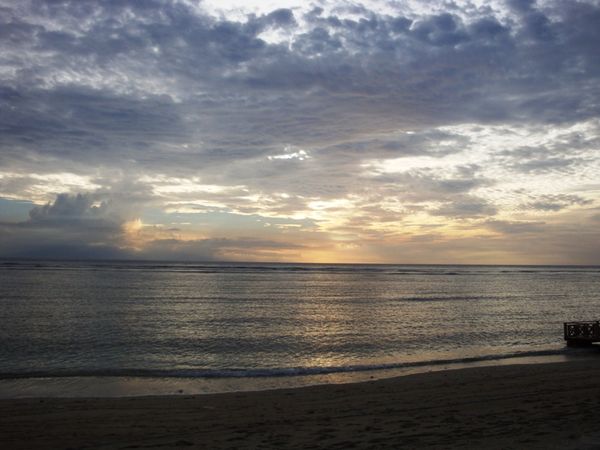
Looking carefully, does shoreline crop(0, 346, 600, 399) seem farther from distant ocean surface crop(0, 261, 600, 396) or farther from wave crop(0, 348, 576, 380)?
distant ocean surface crop(0, 261, 600, 396)

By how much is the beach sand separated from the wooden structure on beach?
44.5 ft

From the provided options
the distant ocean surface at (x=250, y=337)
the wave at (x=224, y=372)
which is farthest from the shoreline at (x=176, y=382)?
the distant ocean surface at (x=250, y=337)

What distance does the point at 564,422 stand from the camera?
12156mm

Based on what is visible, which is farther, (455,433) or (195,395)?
(195,395)

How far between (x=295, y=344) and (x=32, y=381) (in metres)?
15.3

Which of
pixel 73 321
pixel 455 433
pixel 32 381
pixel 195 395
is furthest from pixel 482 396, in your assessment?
pixel 73 321

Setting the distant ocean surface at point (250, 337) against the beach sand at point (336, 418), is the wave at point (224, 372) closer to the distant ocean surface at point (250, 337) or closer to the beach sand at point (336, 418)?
the distant ocean surface at point (250, 337)

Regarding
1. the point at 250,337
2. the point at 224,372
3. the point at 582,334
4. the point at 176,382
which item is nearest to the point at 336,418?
the point at 176,382

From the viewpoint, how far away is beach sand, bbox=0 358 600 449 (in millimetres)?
11026

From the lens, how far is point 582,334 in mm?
30266

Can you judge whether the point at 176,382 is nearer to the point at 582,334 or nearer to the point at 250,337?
the point at 250,337

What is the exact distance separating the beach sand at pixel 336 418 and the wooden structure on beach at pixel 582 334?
1356 centimetres

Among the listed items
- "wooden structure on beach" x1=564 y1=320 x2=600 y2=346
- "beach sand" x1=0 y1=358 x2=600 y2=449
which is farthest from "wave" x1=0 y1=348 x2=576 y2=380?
"wooden structure on beach" x1=564 y1=320 x2=600 y2=346

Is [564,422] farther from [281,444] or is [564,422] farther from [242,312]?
[242,312]
